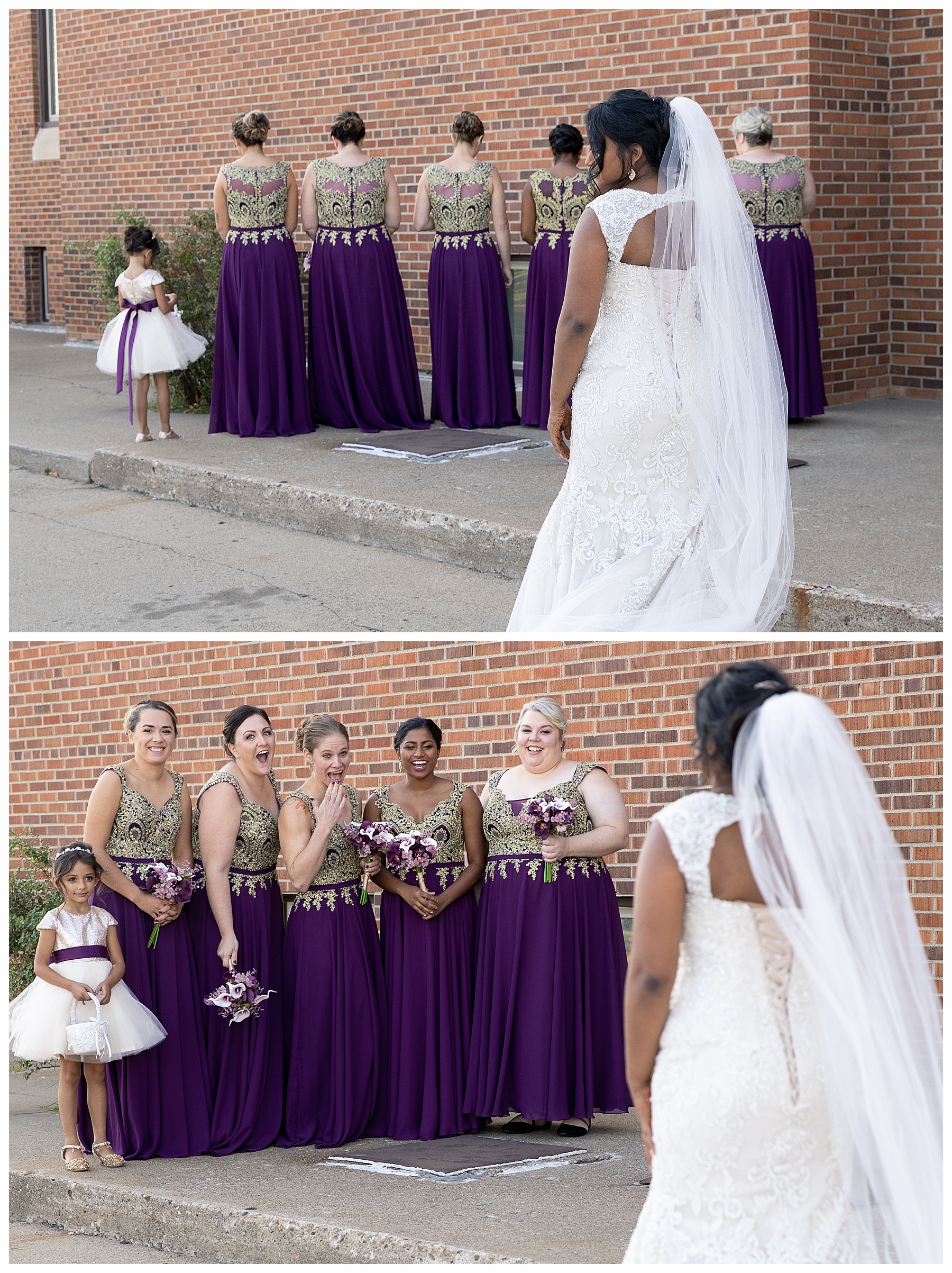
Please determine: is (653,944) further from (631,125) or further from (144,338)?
(144,338)

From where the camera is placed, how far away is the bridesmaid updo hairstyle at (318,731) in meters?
5.58

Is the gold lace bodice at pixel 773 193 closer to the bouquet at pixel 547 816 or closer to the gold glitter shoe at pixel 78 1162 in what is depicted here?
the bouquet at pixel 547 816

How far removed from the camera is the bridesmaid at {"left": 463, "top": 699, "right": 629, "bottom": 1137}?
5297 millimetres

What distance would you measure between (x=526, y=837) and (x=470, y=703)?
1750mm

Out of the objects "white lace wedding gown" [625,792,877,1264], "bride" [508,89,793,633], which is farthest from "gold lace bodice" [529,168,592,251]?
"white lace wedding gown" [625,792,877,1264]

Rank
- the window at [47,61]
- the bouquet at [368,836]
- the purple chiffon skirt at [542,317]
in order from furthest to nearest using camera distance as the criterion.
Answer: the window at [47,61]
the purple chiffon skirt at [542,317]
the bouquet at [368,836]

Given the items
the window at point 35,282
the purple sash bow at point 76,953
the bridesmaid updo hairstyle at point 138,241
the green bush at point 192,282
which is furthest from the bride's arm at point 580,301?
the window at point 35,282

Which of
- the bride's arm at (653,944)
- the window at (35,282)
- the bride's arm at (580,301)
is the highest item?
the window at (35,282)

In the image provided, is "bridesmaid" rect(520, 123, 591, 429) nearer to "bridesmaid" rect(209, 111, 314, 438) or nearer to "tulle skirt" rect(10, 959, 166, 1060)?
"bridesmaid" rect(209, 111, 314, 438)

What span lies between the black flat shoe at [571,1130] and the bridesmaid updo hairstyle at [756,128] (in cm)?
666

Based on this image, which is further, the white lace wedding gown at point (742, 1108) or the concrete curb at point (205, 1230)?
the concrete curb at point (205, 1230)

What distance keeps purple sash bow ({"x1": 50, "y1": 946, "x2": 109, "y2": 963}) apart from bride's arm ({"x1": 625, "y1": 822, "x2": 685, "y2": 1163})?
266 centimetres

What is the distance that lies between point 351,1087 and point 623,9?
859 centimetres

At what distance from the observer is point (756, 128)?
9.55 metres
